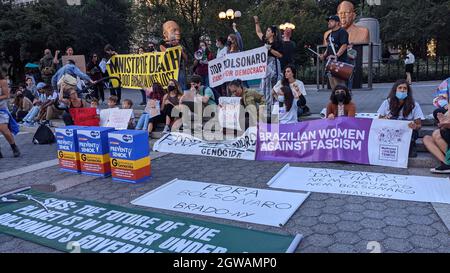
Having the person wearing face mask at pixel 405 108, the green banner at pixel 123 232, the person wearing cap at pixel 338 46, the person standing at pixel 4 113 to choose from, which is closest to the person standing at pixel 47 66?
the person standing at pixel 4 113

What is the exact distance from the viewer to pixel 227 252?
358 centimetres

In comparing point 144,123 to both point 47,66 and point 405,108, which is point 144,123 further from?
point 47,66

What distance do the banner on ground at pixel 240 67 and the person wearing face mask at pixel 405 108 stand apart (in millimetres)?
2876

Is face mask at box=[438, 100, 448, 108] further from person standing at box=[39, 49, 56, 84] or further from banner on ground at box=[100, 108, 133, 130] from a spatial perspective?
person standing at box=[39, 49, 56, 84]

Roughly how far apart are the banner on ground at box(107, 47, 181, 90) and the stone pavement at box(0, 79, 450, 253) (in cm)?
286

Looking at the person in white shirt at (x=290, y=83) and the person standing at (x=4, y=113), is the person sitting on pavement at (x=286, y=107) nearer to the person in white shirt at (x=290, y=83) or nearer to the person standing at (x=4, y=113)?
the person in white shirt at (x=290, y=83)

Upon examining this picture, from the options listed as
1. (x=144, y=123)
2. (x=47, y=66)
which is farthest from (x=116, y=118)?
(x=47, y=66)

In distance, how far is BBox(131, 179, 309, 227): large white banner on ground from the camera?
14.7ft

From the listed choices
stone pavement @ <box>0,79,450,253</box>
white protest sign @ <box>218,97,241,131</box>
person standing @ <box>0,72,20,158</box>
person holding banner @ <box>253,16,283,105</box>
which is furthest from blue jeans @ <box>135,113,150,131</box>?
person holding banner @ <box>253,16,283,105</box>

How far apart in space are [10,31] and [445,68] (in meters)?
27.7

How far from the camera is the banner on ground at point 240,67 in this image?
27.9ft

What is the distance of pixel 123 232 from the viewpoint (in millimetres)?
4117

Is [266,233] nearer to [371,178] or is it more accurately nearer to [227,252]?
[227,252]
